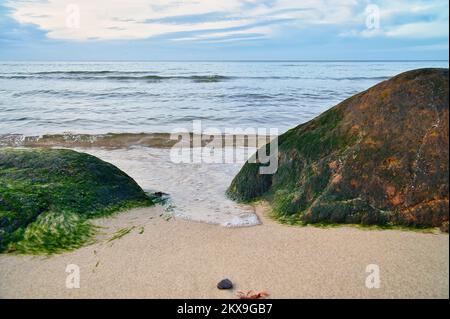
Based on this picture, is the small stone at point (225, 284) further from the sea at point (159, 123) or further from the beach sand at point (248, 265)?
the sea at point (159, 123)

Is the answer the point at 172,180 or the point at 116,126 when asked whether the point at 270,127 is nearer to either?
the point at 116,126

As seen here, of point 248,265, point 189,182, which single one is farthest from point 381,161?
point 189,182

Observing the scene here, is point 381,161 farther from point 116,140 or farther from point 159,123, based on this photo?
point 159,123

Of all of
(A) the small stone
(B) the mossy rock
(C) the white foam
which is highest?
(B) the mossy rock

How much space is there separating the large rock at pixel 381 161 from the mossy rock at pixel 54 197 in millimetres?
2086

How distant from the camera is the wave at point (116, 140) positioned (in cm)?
1078

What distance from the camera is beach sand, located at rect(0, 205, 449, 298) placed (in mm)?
2932

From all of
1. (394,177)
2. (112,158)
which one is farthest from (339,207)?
(112,158)

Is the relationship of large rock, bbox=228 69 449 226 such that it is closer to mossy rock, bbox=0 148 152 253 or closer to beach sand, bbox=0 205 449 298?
beach sand, bbox=0 205 449 298

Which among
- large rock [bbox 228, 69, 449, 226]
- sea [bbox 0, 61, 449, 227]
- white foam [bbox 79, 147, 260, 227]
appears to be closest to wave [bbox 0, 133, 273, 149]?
sea [bbox 0, 61, 449, 227]

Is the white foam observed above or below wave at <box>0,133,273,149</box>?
below

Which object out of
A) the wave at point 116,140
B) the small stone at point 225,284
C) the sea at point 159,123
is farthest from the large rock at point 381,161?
the wave at point 116,140

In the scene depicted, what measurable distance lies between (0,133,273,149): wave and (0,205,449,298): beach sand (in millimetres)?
6481

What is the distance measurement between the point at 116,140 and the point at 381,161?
8.66 meters
